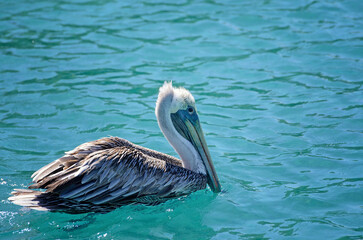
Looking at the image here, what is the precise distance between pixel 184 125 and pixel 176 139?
0.19m

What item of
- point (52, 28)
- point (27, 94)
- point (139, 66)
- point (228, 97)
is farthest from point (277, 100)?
point (52, 28)

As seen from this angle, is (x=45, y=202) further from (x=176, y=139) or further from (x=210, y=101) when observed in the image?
(x=210, y=101)

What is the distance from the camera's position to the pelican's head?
573 cm

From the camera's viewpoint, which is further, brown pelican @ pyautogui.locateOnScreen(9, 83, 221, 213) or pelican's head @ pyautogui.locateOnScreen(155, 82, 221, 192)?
pelican's head @ pyautogui.locateOnScreen(155, 82, 221, 192)

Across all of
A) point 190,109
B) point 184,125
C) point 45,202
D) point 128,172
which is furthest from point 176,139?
point 45,202

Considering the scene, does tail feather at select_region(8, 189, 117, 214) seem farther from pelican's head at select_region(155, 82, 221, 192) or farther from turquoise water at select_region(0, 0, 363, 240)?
pelican's head at select_region(155, 82, 221, 192)

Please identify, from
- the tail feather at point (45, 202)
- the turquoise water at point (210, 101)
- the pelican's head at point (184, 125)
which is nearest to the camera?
the tail feather at point (45, 202)

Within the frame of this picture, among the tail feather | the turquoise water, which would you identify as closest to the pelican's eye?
the turquoise water

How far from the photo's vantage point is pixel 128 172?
5238 millimetres

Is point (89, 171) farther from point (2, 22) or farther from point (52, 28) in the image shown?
point (2, 22)

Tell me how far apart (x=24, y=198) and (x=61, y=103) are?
272cm

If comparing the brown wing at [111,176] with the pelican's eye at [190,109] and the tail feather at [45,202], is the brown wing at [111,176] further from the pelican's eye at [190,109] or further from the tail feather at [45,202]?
the pelican's eye at [190,109]

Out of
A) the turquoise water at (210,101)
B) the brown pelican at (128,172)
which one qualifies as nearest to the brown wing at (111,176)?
the brown pelican at (128,172)

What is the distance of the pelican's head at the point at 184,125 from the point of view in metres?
5.73
